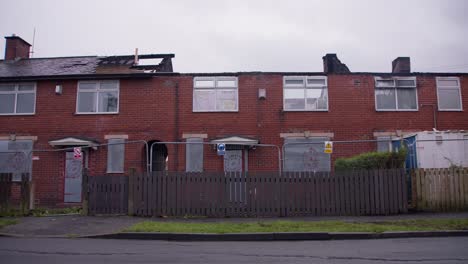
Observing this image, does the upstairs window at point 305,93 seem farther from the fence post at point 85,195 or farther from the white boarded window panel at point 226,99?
the fence post at point 85,195

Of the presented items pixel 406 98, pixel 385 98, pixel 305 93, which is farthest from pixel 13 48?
pixel 406 98

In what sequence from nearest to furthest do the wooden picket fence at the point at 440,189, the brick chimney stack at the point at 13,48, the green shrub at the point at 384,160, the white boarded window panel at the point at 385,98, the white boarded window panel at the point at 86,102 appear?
the wooden picket fence at the point at 440,189 → the green shrub at the point at 384,160 → the white boarded window panel at the point at 385,98 → the white boarded window panel at the point at 86,102 → the brick chimney stack at the point at 13,48

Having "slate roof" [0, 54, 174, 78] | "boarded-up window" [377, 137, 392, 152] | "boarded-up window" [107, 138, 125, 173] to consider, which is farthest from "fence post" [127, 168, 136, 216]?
"boarded-up window" [377, 137, 392, 152]

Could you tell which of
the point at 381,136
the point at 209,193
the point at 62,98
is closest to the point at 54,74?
the point at 62,98

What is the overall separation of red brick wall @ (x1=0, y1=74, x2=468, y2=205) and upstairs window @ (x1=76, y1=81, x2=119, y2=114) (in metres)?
0.28

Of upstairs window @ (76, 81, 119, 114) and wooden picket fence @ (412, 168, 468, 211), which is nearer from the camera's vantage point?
wooden picket fence @ (412, 168, 468, 211)

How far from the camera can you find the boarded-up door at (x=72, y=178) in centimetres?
1927

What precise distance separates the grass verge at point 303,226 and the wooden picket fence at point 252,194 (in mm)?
1713

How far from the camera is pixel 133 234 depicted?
1018cm

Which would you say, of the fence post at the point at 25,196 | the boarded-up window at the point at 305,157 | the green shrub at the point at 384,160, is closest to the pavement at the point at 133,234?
the fence post at the point at 25,196

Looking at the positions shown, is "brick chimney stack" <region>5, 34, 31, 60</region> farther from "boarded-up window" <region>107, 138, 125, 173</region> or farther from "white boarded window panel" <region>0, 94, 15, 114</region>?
"boarded-up window" <region>107, 138, 125, 173</region>

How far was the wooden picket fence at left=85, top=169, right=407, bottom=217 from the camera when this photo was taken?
44.1 feet

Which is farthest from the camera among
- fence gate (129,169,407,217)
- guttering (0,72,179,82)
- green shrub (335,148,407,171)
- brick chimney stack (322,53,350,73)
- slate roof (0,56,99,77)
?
brick chimney stack (322,53,350,73)

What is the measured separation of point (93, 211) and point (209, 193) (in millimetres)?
3759
